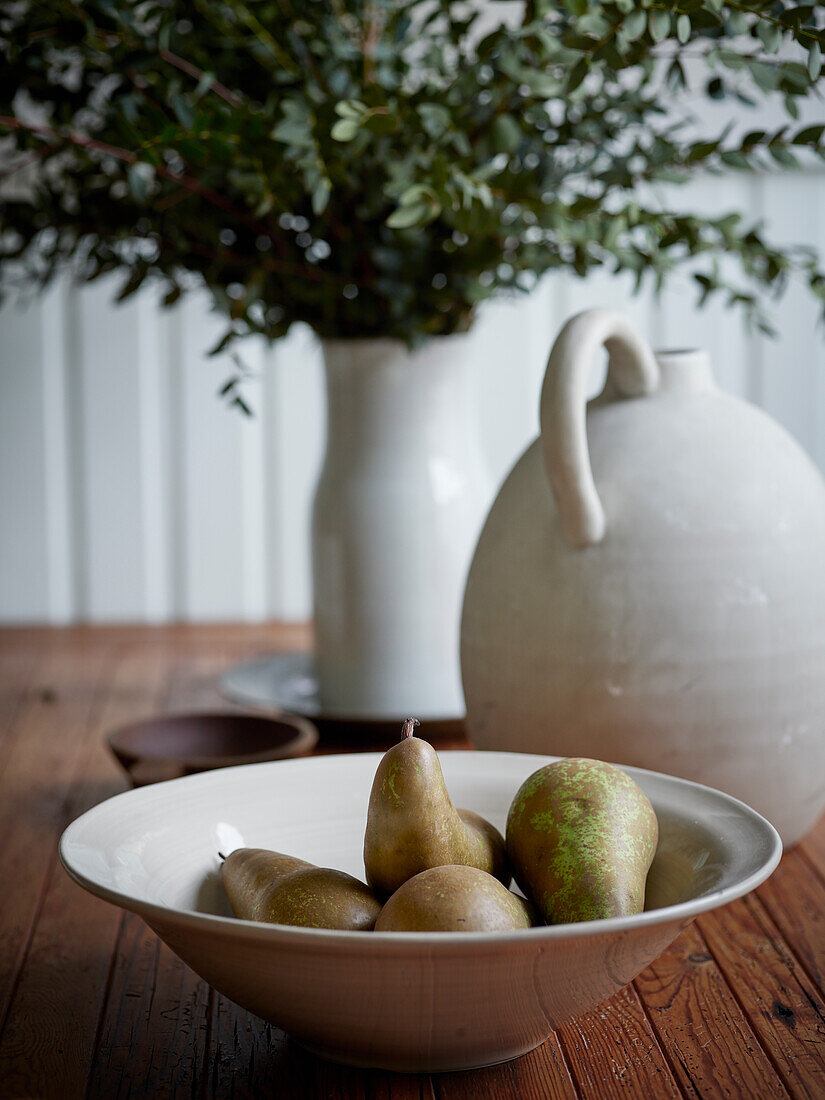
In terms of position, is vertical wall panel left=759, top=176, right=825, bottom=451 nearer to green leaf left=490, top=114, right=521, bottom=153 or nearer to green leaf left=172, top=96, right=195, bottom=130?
green leaf left=490, top=114, right=521, bottom=153

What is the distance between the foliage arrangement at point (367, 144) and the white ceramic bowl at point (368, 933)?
0.37 metres

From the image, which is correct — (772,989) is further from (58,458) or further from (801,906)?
(58,458)

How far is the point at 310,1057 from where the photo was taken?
0.49 metres

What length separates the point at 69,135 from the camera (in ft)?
2.72

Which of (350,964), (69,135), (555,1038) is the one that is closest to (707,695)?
(555,1038)

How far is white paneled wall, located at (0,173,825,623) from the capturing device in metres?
1.54

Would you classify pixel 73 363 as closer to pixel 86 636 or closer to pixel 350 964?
pixel 86 636

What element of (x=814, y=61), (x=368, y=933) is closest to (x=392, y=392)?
(x=814, y=61)

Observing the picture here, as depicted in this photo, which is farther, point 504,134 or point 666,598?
point 504,134

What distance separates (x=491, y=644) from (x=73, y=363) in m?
1.01

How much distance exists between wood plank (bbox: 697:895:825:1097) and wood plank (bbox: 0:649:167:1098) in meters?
0.29

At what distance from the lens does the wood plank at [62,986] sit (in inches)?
19.3

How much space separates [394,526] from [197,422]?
63cm

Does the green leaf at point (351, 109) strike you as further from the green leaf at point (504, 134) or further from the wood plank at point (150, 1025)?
the wood plank at point (150, 1025)
